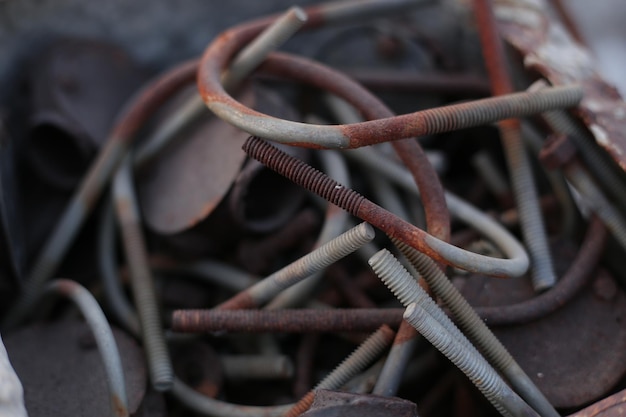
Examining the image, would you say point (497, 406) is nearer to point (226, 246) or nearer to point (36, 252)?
point (226, 246)

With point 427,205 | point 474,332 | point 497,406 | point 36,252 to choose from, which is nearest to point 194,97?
point 36,252

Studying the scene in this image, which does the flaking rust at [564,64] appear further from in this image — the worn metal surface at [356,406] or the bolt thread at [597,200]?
the worn metal surface at [356,406]

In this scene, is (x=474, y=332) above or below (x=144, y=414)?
above

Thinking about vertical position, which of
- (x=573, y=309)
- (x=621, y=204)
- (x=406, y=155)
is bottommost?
(x=573, y=309)

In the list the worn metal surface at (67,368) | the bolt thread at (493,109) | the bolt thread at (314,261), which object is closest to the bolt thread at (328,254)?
the bolt thread at (314,261)

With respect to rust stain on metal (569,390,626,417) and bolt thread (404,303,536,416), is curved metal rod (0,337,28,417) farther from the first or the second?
rust stain on metal (569,390,626,417)

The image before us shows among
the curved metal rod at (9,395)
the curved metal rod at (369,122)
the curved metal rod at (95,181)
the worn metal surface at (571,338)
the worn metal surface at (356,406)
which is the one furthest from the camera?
the curved metal rod at (95,181)

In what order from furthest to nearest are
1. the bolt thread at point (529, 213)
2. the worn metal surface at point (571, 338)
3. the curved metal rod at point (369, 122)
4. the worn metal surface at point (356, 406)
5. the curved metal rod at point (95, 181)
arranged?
1. the curved metal rod at point (95, 181)
2. the bolt thread at point (529, 213)
3. the worn metal surface at point (571, 338)
4. the curved metal rod at point (369, 122)
5. the worn metal surface at point (356, 406)
